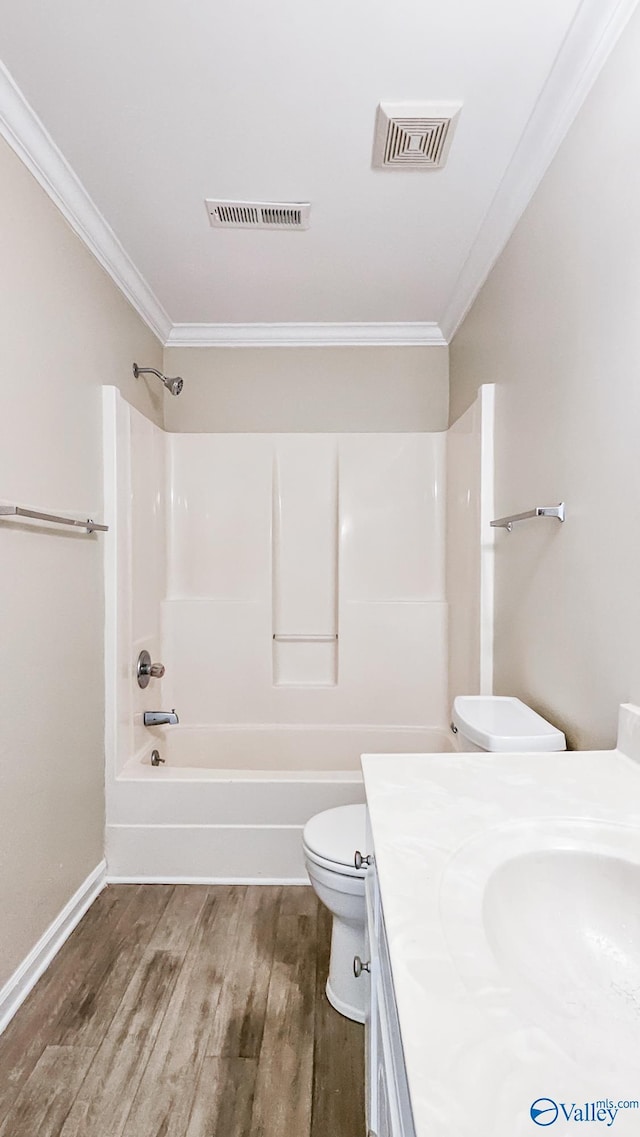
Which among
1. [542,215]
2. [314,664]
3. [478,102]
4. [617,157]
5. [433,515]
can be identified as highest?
[478,102]

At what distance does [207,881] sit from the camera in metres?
2.38

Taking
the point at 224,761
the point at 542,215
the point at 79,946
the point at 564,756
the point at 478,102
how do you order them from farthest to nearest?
the point at 224,761, the point at 79,946, the point at 542,215, the point at 478,102, the point at 564,756

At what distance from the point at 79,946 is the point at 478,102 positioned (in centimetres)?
261

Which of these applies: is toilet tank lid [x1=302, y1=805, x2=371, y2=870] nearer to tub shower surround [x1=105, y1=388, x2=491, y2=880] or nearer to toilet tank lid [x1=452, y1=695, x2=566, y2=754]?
toilet tank lid [x1=452, y1=695, x2=566, y2=754]

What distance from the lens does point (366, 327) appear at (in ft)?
10.4

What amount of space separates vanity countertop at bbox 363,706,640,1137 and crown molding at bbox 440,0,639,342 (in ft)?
4.55

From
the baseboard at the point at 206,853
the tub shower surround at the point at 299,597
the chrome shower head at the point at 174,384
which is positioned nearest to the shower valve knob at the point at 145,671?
the tub shower surround at the point at 299,597

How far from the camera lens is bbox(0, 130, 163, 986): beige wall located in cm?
170

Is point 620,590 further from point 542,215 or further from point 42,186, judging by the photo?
A: point 42,186

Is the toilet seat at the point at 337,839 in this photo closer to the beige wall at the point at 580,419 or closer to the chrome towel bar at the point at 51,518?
the beige wall at the point at 580,419

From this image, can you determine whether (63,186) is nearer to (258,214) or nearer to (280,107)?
(258,214)

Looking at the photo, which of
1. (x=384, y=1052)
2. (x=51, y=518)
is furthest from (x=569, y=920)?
(x=51, y=518)

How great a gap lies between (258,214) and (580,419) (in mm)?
1296

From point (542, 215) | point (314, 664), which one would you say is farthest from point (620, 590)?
point (314, 664)
